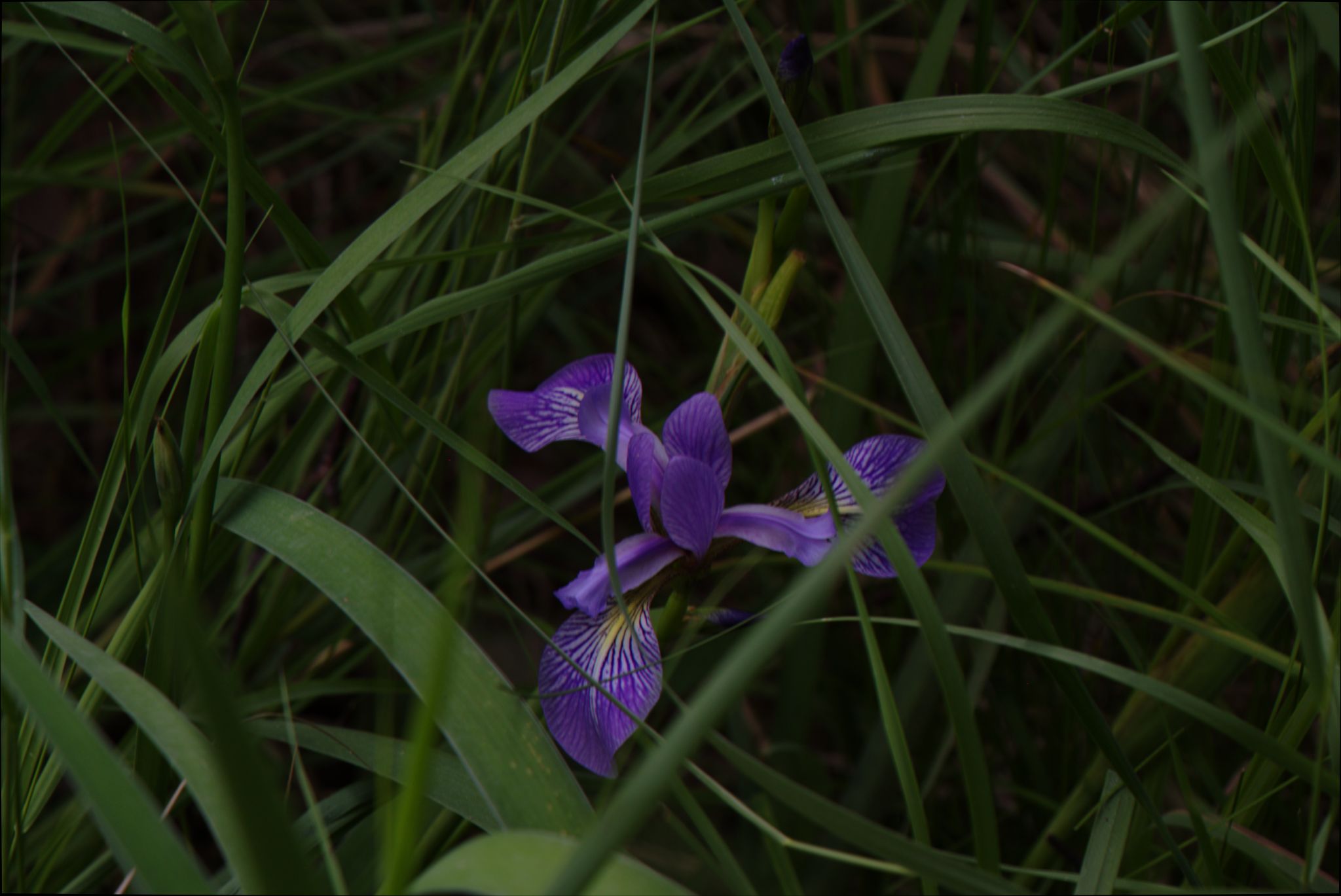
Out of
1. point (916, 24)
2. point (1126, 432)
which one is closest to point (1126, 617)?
point (1126, 432)

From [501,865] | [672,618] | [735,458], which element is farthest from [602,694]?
[735,458]

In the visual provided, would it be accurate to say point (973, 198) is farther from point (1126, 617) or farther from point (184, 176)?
point (184, 176)

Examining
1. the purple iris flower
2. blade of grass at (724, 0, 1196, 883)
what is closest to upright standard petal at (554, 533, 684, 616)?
the purple iris flower

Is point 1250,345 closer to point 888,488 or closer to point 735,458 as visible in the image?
point 888,488

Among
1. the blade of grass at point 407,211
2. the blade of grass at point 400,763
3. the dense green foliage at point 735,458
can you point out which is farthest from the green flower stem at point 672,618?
the blade of grass at point 407,211

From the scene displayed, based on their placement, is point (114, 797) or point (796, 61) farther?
point (796, 61)

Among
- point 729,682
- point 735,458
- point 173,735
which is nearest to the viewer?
point 729,682
